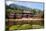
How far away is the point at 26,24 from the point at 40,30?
0.69ft

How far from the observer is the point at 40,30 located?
1352 millimetres

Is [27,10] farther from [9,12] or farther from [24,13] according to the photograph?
[9,12]

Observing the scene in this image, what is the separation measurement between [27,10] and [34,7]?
0.35 feet

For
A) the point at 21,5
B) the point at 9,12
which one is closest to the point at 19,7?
the point at 21,5

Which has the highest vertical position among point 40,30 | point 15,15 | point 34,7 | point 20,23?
point 34,7

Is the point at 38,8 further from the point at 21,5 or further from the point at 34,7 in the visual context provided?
the point at 21,5

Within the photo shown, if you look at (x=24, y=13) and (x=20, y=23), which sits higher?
(x=24, y=13)

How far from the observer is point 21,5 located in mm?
1328

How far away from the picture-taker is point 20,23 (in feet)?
4.32

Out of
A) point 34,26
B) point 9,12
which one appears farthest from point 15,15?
point 34,26

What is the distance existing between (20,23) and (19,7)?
0.70 ft
